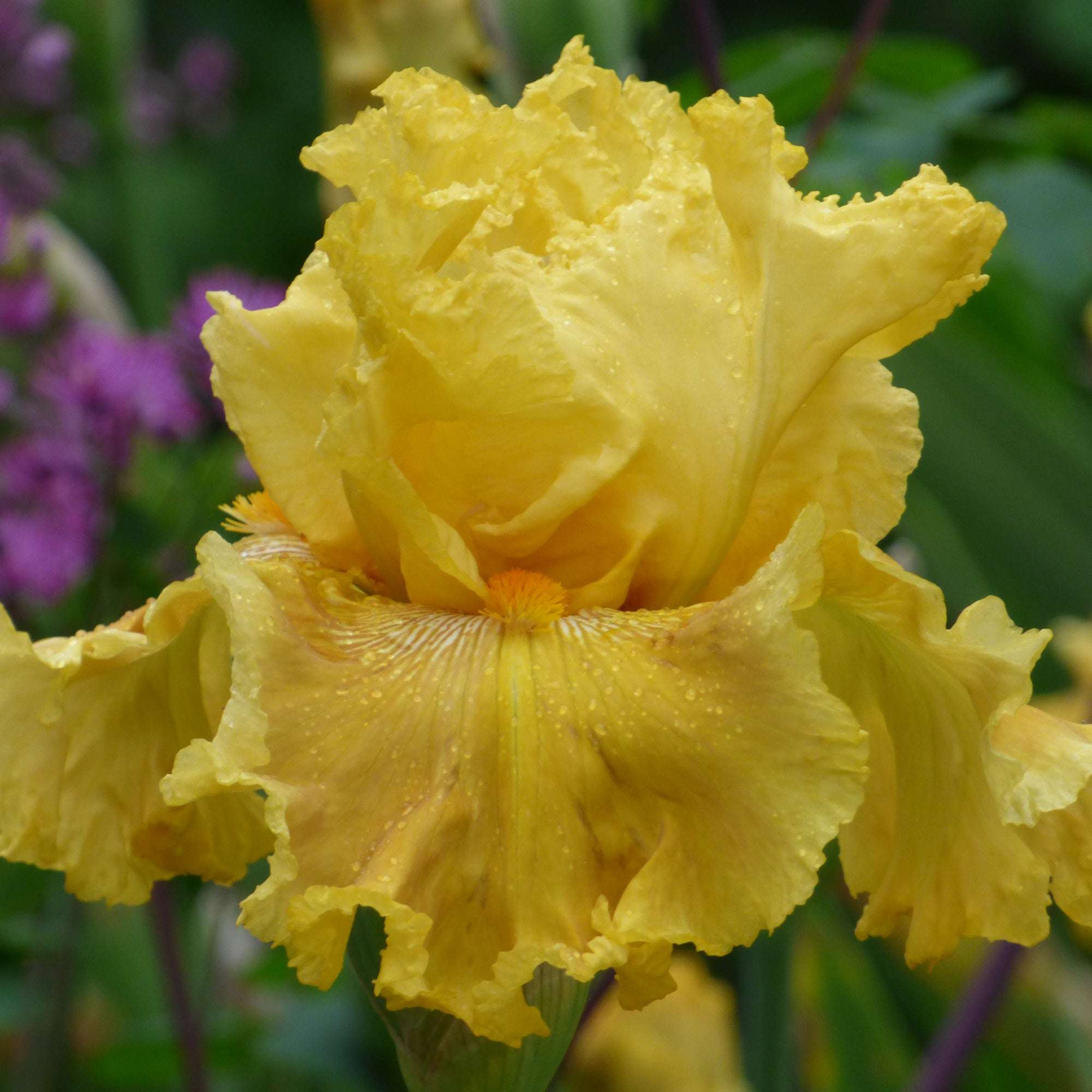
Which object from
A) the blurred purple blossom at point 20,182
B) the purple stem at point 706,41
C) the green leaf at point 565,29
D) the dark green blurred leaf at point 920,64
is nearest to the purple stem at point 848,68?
the purple stem at point 706,41

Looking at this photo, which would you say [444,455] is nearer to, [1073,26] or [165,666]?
[165,666]

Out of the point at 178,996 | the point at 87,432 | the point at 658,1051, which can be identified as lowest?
the point at 658,1051

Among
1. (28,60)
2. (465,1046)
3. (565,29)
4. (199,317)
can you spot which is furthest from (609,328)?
(28,60)

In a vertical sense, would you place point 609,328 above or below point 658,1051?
above

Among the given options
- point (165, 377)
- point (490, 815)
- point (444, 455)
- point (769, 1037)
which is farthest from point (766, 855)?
point (165, 377)

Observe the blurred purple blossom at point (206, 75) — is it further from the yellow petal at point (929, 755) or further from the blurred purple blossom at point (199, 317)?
the yellow petal at point (929, 755)

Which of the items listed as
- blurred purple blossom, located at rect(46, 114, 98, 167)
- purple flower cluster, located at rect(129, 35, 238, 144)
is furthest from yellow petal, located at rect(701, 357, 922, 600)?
purple flower cluster, located at rect(129, 35, 238, 144)

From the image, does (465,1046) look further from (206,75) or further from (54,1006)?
(206,75)
